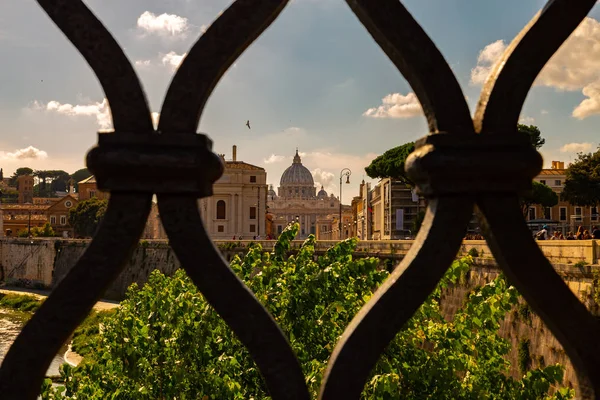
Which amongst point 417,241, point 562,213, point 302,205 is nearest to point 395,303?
point 417,241

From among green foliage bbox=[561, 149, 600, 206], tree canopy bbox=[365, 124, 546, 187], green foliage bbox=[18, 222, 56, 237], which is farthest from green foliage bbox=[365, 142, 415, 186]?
green foliage bbox=[18, 222, 56, 237]

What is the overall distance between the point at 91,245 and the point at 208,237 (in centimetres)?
22

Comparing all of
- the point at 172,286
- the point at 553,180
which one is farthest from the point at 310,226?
the point at 172,286

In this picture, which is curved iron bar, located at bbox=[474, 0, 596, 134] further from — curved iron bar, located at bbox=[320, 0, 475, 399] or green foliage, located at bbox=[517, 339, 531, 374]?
green foliage, located at bbox=[517, 339, 531, 374]

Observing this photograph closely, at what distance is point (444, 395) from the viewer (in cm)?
549

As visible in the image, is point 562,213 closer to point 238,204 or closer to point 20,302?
point 238,204

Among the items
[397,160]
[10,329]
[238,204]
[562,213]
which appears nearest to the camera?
[10,329]

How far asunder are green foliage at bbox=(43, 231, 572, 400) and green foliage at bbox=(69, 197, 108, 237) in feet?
188

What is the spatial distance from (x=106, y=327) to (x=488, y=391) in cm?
432

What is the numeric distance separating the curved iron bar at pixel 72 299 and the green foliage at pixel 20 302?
3687 cm

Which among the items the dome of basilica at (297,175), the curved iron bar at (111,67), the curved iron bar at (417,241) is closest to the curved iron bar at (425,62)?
the curved iron bar at (417,241)

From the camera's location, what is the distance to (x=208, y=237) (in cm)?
111

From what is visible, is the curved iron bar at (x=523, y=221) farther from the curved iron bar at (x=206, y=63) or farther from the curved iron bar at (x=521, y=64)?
the curved iron bar at (x=206, y=63)

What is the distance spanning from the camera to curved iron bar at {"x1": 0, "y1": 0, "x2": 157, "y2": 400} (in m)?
1.10
